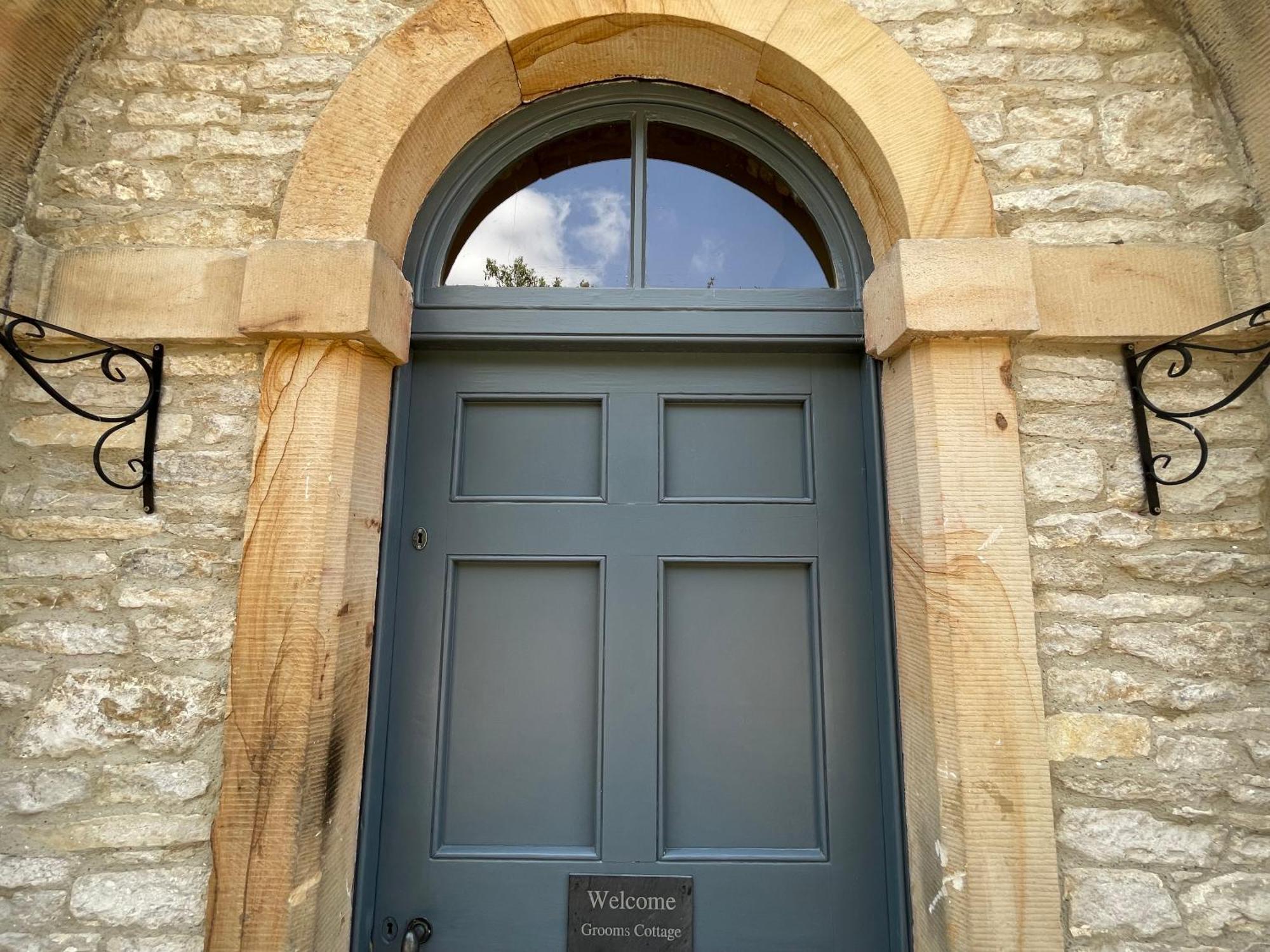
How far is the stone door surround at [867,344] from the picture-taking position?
170cm

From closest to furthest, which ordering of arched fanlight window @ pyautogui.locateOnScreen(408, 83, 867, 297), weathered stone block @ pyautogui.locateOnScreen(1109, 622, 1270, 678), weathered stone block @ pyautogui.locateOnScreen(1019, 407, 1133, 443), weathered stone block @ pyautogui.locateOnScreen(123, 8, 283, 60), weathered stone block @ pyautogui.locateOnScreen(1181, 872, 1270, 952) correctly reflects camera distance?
weathered stone block @ pyautogui.locateOnScreen(1181, 872, 1270, 952) → weathered stone block @ pyautogui.locateOnScreen(1109, 622, 1270, 678) → weathered stone block @ pyautogui.locateOnScreen(1019, 407, 1133, 443) → weathered stone block @ pyautogui.locateOnScreen(123, 8, 283, 60) → arched fanlight window @ pyautogui.locateOnScreen(408, 83, 867, 297)

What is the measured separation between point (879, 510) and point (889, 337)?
0.49 m

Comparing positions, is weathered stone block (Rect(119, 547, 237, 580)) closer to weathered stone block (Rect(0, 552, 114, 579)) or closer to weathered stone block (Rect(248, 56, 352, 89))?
weathered stone block (Rect(0, 552, 114, 579))

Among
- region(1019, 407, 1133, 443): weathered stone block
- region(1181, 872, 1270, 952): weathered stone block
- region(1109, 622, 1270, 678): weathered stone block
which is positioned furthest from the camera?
region(1019, 407, 1133, 443): weathered stone block

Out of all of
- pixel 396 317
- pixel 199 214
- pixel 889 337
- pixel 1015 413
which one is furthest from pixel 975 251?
pixel 199 214

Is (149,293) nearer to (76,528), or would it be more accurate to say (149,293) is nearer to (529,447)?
(76,528)

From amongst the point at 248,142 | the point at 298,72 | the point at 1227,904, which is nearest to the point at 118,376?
the point at 248,142

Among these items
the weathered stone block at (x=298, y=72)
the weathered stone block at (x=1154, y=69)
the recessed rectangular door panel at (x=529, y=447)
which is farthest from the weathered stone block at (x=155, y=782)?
the weathered stone block at (x=1154, y=69)

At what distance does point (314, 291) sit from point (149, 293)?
0.49 meters

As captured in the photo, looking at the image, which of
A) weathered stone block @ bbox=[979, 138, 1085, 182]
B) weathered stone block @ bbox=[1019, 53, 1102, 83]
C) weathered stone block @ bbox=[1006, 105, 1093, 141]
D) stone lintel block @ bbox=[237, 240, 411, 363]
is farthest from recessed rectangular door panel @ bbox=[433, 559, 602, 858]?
weathered stone block @ bbox=[1019, 53, 1102, 83]

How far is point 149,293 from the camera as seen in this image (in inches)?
76.3

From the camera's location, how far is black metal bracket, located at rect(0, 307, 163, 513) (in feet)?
5.90

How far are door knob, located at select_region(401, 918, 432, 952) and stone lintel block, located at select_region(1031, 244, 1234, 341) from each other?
232 centimetres

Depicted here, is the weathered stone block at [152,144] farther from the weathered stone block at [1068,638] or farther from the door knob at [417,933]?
the weathered stone block at [1068,638]
